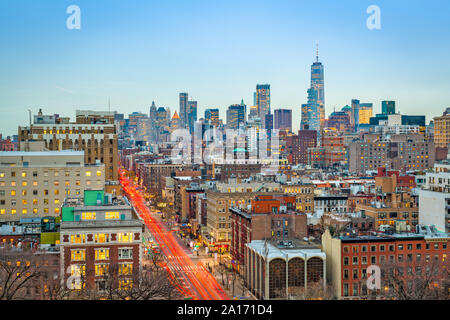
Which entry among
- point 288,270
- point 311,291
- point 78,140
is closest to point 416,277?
point 311,291

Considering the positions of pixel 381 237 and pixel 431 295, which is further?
pixel 381 237

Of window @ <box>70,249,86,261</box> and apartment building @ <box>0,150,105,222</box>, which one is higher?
apartment building @ <box>0,150,105,222</box>

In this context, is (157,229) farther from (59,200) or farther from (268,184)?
(59,200)

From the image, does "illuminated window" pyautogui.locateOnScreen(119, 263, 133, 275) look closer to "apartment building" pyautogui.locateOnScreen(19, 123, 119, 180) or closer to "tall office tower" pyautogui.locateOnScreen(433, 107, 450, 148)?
"apartment building" pyautogui.locateOnScreen(19, 123, 119, 180)

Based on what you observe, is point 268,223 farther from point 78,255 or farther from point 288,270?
point 78,255

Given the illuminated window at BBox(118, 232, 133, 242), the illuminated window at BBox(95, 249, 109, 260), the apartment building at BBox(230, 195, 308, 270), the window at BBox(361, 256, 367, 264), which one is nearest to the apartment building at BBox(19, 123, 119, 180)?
the apartment building at BBox(230, 195, 308, 270)

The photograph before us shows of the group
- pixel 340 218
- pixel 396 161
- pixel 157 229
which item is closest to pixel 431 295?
pixel 340 218
